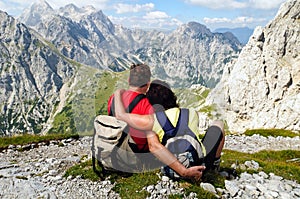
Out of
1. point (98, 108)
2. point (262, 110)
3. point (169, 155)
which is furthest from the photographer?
point (262, 110)

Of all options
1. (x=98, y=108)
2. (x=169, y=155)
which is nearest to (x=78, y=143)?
(x=98, y=108)

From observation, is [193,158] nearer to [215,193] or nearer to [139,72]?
[215,193]

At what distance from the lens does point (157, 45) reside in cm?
1094

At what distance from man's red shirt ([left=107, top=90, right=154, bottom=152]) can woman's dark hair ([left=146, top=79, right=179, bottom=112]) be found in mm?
227

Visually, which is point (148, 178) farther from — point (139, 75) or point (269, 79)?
point (269, 79)

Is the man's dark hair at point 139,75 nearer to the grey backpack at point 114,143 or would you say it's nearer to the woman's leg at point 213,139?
the grey backpack at point 114,143

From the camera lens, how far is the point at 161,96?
8.62 m

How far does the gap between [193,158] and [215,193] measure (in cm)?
149

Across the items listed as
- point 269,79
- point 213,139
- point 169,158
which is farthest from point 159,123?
point 269,79

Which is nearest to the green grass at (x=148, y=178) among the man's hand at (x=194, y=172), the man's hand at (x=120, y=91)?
the man's hand at (x=194, y=172)

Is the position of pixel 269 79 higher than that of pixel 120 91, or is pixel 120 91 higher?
pixel 120 91

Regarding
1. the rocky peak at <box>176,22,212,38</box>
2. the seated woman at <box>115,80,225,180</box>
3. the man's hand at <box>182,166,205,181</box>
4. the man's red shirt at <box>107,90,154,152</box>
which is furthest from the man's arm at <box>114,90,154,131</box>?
the rocky peak at <box>176,22,212,38</box>

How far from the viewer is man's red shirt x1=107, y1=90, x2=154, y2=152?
8.92 m

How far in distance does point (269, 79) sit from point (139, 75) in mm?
86545
